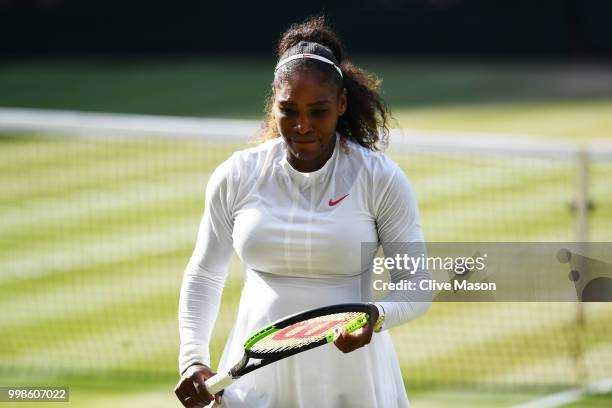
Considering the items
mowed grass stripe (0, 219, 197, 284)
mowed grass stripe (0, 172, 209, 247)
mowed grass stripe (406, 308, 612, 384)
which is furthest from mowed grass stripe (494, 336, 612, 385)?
mowed grass stripe (0, 172, 209, 247)

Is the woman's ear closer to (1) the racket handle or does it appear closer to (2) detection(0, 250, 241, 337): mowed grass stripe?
(1) the racket handle

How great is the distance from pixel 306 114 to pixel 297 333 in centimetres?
63

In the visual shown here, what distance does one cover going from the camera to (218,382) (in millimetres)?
3387

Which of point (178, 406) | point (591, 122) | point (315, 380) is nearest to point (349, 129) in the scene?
point (315, 380)

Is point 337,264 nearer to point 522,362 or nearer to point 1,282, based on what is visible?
point 522,362

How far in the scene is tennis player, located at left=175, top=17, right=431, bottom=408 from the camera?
333cm

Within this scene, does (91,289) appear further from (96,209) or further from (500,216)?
(500,216)

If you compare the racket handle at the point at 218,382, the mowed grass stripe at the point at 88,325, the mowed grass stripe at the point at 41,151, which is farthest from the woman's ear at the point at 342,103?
the mowed grass stripe at the point at 41,151

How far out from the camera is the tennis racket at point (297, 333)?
3.19m

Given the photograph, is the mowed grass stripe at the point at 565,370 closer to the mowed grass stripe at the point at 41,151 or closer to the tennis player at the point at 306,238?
the tennis player at the point at 306,238

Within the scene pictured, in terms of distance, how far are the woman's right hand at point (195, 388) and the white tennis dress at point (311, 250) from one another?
4 centimetres

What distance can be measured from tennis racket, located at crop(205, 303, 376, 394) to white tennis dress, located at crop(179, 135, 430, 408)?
116mm

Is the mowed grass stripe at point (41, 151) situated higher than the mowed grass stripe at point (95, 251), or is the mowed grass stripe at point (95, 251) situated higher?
the mowed grass stripe at point (41, 151)

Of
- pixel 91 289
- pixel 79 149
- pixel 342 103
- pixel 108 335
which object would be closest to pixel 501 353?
pixel 108 335
